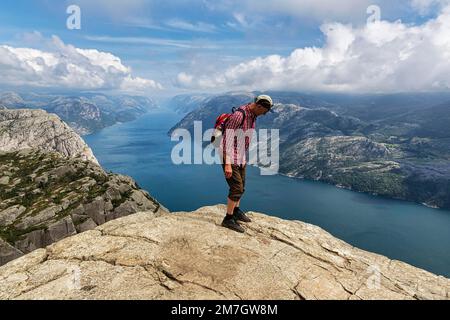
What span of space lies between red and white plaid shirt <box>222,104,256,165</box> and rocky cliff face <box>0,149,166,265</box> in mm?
147780

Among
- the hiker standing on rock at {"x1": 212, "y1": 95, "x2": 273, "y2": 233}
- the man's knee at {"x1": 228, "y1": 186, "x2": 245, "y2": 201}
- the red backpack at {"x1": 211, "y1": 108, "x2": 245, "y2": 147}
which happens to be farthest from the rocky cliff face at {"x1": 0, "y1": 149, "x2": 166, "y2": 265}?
the red backpack at {"x1": 211, "y1": 108, "x2": 245, "y2": 147}

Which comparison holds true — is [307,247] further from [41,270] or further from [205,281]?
[41,270]

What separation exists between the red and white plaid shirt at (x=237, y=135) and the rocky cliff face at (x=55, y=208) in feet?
485

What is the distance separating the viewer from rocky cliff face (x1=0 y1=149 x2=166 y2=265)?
14662cm

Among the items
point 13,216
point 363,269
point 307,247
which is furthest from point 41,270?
point 13,216

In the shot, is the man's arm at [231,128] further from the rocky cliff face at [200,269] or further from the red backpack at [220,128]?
the rocky cliff face at [200,269]

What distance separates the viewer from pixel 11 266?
12.9 meters

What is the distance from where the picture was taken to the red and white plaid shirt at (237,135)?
50.1 feet

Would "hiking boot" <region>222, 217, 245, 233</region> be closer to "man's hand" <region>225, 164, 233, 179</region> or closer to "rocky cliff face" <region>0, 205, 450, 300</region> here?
"rocky cliff face" <region>0, 205, 450, 300</region>

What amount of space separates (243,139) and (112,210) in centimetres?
16934

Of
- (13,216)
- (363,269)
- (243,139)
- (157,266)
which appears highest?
(243,139)

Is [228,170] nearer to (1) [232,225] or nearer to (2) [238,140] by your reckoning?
(2) [238,140]

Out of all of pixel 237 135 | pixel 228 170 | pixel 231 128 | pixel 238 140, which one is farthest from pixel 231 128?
pixel 228 170

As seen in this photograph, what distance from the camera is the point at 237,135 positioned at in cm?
1541
